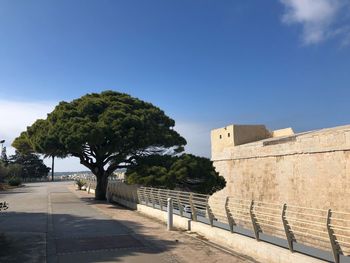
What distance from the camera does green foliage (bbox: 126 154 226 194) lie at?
2316cm

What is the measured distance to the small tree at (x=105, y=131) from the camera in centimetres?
2520

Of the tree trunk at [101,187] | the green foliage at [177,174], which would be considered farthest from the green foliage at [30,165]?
the green foliage at [177,174]

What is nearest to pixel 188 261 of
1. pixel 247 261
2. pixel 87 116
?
pixel 247 261

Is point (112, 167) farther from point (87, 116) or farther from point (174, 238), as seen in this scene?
point (174, 238)

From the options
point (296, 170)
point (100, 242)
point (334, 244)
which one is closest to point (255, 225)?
point (334, 244)

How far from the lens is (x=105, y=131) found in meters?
25.1

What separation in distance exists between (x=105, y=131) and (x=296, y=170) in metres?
11.1

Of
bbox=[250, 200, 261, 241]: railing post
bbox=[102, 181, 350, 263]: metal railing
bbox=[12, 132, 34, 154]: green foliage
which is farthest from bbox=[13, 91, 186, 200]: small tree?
bbox=[250, 200, 261, 241]: railing post

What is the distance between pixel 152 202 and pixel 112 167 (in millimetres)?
10800

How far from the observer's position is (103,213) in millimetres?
20484

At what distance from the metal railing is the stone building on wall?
10.0 feet

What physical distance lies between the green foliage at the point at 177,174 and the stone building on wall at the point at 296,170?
295 centimetres

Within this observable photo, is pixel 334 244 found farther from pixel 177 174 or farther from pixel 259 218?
pixel 177 174

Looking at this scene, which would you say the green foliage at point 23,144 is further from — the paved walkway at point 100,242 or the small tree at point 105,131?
the paved walkway at point 100,242
